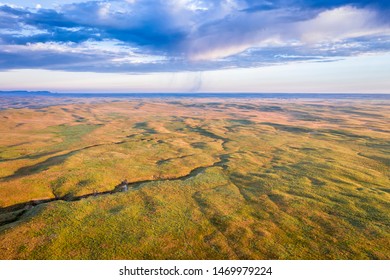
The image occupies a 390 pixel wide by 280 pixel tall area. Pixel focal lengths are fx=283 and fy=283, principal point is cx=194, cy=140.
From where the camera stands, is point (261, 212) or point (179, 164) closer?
point (261, 212)

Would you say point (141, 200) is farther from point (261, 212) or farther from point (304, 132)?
point (304, 132)

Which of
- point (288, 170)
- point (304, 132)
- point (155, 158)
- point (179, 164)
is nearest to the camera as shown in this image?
point (288, 170)

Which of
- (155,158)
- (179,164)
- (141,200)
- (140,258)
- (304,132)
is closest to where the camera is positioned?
(140,258)

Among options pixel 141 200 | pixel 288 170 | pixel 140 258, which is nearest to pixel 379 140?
pixel 288 170

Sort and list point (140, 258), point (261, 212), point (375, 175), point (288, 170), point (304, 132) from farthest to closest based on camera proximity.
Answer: point (304, 132), point (288, 170), point (375, 175), point (261, 212), point (140, 258)

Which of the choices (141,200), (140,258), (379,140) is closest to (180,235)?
(140,258)

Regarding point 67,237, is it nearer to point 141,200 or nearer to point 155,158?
point 141,200

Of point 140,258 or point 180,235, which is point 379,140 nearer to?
point 180,235

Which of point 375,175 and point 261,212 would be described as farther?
point 375,175

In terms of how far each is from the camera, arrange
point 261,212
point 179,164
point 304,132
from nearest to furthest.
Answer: point 261,212, point 179,164, point 304,132
